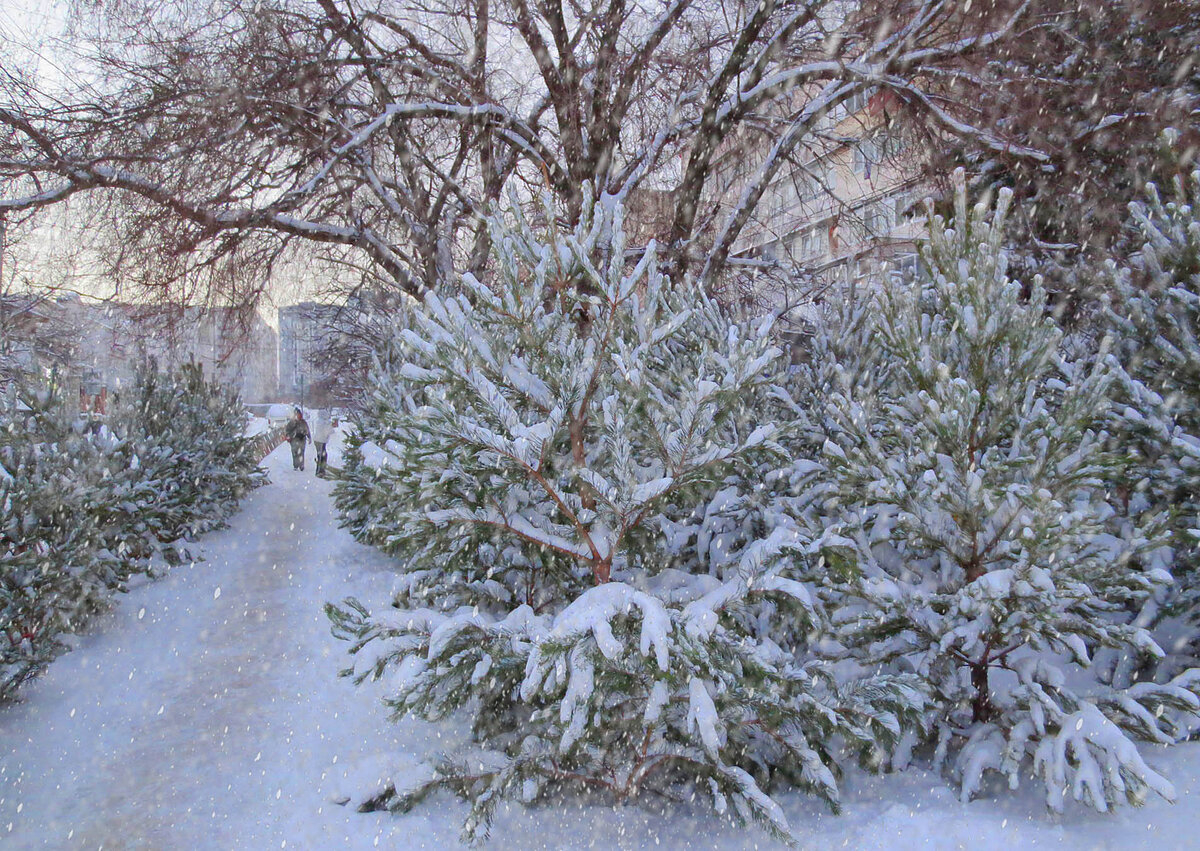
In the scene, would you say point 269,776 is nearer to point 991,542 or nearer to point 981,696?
point 981,696

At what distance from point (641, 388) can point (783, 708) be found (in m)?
1.68

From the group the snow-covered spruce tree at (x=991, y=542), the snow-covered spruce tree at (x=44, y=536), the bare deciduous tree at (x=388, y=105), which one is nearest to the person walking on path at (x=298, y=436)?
the bare deciduous tree at (x=388, y=105)

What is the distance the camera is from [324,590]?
30.0ft

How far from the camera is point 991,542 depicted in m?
4.03

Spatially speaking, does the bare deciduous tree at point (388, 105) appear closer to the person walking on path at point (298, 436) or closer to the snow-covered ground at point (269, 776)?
the snow-covered ground at point (269, 776)

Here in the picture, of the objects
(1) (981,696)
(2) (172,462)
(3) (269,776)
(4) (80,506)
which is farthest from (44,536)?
(1) (981,696)

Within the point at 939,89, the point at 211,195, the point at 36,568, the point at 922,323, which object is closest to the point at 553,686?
Answer: the point at 922,323

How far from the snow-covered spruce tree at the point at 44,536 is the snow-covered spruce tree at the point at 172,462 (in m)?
0.76

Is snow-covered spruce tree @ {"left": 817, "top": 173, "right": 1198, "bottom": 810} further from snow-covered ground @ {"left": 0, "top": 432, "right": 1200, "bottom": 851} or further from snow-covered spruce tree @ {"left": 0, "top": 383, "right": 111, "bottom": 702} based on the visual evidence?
snow-covered spruce tree @ {"left": 0, "top": 383, "right": 111, "bottom": 702}

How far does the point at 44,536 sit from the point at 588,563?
5.53 meters

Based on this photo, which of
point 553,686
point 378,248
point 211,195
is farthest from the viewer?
point 378,248

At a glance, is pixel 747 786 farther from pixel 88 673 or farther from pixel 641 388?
pixel 88 673

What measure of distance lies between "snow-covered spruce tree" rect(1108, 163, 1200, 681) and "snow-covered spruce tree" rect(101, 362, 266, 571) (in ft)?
30.6

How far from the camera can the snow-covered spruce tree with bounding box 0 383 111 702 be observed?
6.01 m
